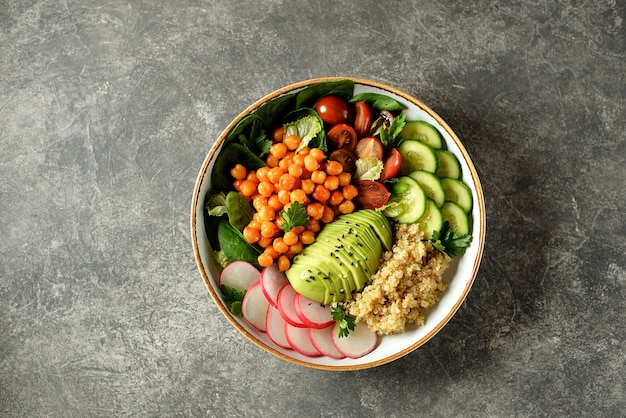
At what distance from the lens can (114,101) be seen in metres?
2.86

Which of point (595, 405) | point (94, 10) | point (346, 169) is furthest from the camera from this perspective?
point (94, 10)

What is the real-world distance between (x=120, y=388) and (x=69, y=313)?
44cm

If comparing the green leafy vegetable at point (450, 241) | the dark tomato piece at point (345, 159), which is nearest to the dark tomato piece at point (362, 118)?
the dark tomato piece at point (345, 159)

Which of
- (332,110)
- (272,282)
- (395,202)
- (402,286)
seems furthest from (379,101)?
(272,282)

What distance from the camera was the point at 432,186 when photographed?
8.08 feet

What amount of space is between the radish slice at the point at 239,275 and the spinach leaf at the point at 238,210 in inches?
6.3

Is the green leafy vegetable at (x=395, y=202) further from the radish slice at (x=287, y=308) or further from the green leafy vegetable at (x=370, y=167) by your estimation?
the radish slice at (x=287, y=308)

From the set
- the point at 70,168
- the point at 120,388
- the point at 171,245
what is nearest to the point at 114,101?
the point at 70,168

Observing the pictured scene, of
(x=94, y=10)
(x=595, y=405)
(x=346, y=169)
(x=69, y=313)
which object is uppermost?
(x=94, y=10)

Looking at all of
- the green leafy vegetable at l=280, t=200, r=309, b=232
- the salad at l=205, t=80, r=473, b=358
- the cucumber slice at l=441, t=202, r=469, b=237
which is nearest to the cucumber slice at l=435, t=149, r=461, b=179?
the salad at l=205, t=80, r=473, b=358

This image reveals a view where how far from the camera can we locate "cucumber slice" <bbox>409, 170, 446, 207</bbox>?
2453 mm

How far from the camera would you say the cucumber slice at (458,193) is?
2.49 m

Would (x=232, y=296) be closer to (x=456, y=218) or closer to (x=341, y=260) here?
(x=341, y=260)

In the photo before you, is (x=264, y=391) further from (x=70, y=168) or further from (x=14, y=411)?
(x=70, y=168)
